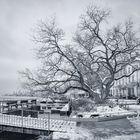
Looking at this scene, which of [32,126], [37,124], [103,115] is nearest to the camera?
[32,126]

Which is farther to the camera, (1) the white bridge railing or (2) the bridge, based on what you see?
(1) the white bridge railing

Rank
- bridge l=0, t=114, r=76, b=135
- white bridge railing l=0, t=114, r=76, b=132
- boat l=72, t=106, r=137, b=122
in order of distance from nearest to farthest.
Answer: bridge l=0, t=114, r=76, b=135 → white bridge railing l=0, t=114, r=76, b=132 → boat l=72, t=106, r=137, b=122

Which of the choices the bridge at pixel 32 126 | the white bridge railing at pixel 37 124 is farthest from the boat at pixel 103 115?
the bridge at pixel 32 126

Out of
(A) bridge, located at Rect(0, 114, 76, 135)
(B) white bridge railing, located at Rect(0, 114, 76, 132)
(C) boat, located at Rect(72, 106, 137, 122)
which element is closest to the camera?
(A) bridge, located at Rect(0, 114, 76, 135)

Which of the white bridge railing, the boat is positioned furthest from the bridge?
the boat

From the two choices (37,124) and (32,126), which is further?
(37,124)

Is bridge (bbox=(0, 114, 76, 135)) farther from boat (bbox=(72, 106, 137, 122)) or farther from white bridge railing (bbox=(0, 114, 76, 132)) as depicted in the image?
boat (bbox=(72, 106, 137, 122))

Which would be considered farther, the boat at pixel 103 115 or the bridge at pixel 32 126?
the boat at pixel 103 115

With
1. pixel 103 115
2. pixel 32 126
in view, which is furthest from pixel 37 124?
pixel 103 115

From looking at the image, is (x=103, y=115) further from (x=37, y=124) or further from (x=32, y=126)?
(x=32, y=126)

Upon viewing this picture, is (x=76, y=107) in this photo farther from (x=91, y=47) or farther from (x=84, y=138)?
(x=84, y=138)

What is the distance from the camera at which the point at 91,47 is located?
26203mm

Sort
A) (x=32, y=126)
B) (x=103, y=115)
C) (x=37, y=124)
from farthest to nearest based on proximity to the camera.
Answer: (x=103, y=115), (x=37, y=124), (x=32, y=126)

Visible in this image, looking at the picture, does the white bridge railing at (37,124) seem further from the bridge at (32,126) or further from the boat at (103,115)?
the boat at (103,115)
